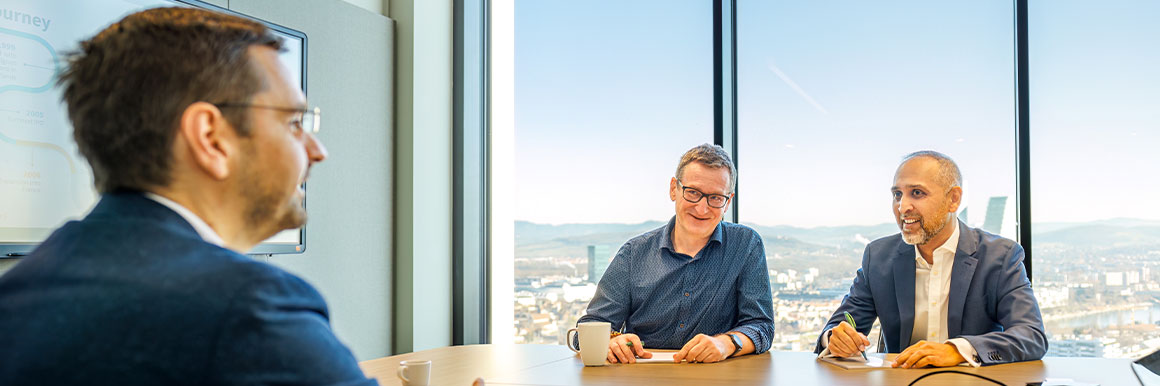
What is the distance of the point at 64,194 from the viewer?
8.91 ft

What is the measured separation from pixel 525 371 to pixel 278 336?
57.5 inches

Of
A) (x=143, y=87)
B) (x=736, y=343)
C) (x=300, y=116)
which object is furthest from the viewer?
(x=736, y=343)

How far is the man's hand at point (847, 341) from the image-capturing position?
221 cm

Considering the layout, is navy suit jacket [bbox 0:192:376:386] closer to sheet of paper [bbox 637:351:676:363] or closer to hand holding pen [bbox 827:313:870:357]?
sheet of paper [bbox 637:351:676:363]

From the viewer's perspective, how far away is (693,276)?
2830 millimetres

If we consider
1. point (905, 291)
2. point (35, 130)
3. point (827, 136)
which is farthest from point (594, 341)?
point (827, 136)

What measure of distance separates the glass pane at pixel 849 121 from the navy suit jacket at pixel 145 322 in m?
3.53

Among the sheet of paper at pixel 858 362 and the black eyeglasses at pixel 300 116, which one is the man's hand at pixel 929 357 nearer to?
the sheet of paper at pixel 858 362

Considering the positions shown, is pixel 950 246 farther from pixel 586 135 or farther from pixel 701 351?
pixel 586 135

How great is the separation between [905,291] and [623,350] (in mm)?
1070

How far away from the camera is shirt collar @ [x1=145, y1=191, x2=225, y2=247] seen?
84 cm

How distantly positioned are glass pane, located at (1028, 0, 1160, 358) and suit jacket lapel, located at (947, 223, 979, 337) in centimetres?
123

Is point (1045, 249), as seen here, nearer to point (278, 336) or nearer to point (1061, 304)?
point (1061, 304)

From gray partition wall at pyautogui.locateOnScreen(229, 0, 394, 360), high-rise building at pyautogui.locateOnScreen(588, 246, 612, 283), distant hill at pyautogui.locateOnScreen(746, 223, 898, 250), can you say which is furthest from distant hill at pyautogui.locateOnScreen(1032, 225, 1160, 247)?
gray partition wall at pyautogui.locateOnScreen(229, 0, 394, 360)
